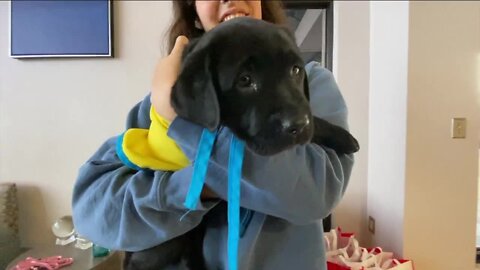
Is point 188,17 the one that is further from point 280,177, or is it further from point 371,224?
point 371,224

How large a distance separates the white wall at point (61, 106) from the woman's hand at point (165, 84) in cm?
133

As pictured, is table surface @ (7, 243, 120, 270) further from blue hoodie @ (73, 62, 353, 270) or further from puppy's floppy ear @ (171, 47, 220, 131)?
puppy's floppy ear @ (171, 47, 220, 131)

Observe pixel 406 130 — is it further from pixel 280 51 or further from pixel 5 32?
pixel 5 32

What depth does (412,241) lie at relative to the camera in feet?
4.87

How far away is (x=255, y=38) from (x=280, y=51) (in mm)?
30

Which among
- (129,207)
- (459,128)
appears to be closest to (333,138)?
(129,207)

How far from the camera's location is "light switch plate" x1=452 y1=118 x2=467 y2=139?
141 cm

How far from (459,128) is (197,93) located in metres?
1.28

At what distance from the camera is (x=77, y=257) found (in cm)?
153

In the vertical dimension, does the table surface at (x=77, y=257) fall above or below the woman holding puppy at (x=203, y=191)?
below

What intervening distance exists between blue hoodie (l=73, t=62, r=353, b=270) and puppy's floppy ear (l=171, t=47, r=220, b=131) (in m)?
0.01

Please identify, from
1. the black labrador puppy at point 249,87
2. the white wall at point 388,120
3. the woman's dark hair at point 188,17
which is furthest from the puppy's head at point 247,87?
the white wall at point 388,120

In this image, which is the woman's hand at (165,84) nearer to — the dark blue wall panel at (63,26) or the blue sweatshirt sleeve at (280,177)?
the blue sweatshirt sleeve at (280,177)

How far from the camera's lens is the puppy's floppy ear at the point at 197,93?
16.2 inches
